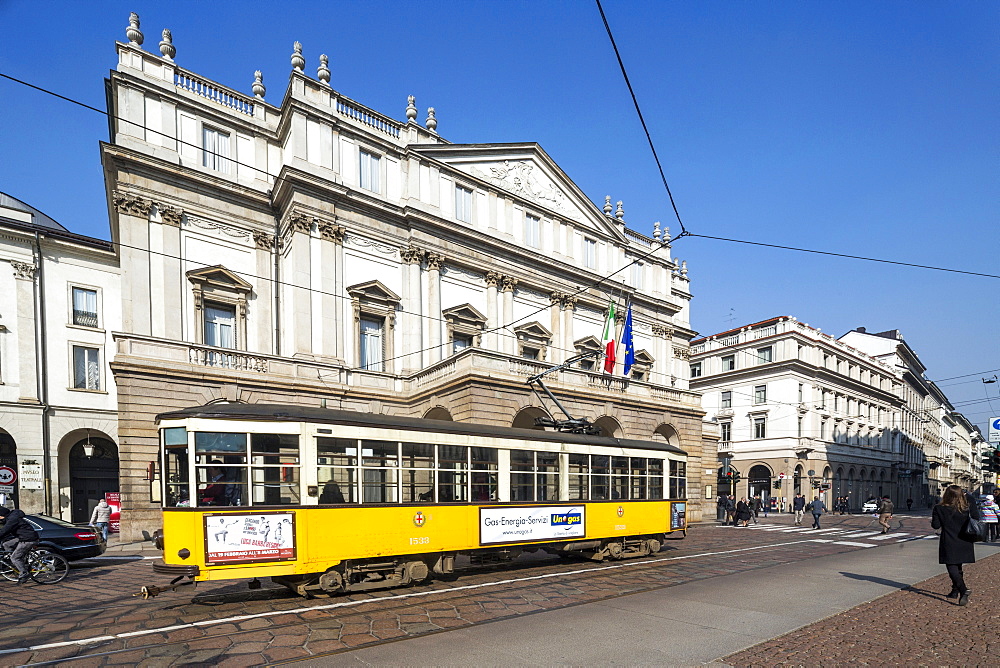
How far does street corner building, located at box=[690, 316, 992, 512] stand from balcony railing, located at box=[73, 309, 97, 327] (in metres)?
35.0

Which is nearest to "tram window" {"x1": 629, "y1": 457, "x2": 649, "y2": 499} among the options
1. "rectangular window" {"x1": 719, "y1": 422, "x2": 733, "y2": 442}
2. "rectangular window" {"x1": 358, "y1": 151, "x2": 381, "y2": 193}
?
"rectangular window" {"x1": 358, "y1": 151, "x2": 381, "y2": 193}

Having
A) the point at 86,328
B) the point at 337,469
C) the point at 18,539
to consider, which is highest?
the point at 86,328

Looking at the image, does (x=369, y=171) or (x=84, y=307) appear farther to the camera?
(x=84, y=307)

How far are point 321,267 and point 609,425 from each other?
1367 centimetres

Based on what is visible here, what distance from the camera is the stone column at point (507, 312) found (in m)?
28.2

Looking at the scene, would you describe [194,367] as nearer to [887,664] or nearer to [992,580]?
[887,664]

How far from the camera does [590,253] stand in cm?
3291

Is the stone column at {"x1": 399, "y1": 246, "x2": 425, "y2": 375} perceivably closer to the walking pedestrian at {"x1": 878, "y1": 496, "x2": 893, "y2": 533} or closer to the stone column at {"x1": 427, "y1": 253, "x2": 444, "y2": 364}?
the stone column at {"x1": 427, "y1": 253, "x2": 444, "y2": 364}

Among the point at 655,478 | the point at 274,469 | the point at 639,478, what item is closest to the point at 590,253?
the point at 655,478

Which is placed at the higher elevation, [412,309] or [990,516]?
[412,309]

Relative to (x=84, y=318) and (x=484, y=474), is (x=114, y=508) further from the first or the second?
(x=484, y=474)

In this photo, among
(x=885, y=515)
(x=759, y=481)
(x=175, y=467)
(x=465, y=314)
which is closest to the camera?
(x=175, y=467)

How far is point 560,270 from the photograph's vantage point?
1208 inches

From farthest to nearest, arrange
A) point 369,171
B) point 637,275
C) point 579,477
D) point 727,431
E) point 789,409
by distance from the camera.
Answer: point 727,431, point 789,409, point 637,275, point 369,171, point 579,477
